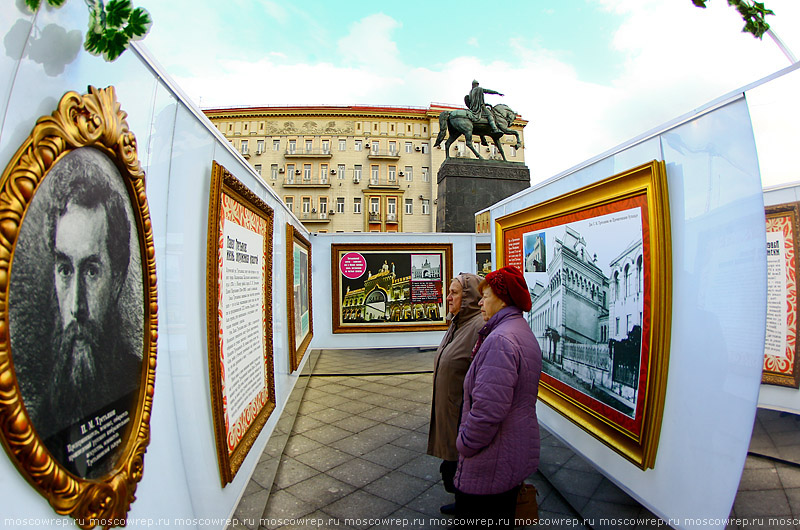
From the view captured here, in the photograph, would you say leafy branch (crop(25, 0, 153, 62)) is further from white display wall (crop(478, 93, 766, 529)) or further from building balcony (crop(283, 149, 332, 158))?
building balcony (crop(283, 149, 332, 158))

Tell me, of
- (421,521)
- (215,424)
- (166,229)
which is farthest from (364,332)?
(166,229)

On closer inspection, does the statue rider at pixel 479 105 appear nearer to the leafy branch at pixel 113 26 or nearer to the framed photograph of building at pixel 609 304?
the framed photograph of building at pixel 609 304

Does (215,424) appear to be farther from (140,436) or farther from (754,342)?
(754,342)

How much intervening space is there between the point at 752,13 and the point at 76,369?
8.28 feet

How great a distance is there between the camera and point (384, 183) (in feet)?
116

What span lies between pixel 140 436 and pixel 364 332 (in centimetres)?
581

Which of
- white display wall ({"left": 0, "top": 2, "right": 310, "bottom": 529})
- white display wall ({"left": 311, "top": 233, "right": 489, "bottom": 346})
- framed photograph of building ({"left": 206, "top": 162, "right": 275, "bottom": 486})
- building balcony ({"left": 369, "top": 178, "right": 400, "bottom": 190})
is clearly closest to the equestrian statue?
white display wall ({"left": 311, "top": 233, "right": 489, "bottom": 346})

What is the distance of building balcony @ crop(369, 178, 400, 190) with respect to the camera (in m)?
35.0

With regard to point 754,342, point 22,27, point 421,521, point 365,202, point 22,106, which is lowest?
point 421,521

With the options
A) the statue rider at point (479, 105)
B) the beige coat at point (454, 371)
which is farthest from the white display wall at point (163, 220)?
the statue rider at point (479, 105)

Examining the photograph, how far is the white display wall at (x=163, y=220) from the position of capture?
702 mm

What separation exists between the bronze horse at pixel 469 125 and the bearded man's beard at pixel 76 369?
1171cm

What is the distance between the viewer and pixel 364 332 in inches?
270

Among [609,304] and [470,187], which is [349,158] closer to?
[470,187]
